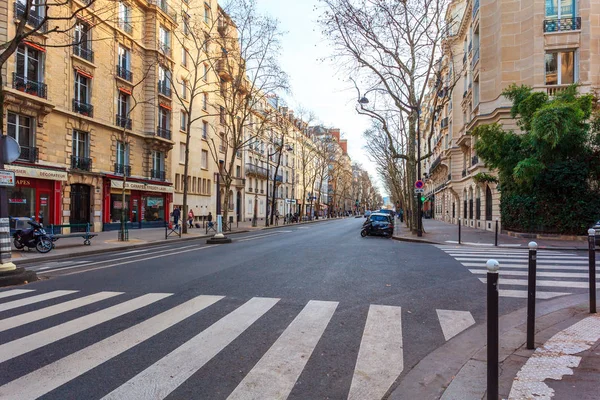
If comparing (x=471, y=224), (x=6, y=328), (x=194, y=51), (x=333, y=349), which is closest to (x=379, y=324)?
(x=333, y=349)

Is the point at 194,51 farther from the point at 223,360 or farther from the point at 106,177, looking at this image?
the point at 223,360

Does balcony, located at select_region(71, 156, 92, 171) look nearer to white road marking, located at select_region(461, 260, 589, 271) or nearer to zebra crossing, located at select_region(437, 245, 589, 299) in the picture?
zebra crossing, located at select_region(437, 245, 589, 299)

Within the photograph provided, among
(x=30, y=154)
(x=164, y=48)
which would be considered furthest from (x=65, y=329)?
(x=164, y=48)

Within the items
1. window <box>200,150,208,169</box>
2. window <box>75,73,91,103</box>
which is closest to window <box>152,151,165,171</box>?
window <box>75,73,91,103</box>

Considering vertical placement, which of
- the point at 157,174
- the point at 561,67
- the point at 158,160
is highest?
the point at 561,67

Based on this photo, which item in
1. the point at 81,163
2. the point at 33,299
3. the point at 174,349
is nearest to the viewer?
the point at 174,349

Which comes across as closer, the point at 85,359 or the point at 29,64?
the point at 85,359

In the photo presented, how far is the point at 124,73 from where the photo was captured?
27.1 meters

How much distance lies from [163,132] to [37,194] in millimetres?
12126

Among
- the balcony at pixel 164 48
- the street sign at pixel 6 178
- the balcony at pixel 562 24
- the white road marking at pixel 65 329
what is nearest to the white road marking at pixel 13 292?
the street sign at pixel 6 178

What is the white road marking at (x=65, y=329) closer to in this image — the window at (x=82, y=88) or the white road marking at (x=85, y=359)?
the white road marking at (x=85, y=359)

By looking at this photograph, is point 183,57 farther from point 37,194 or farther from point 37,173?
point 37,194

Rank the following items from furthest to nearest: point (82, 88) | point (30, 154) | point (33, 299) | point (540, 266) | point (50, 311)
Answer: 1. point (82, 88)
2. point (30, 154)
3. point (540, 266)
4. point (33, 299)
5. point (50, 311)

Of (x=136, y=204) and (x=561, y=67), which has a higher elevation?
(x=561, y=67)
